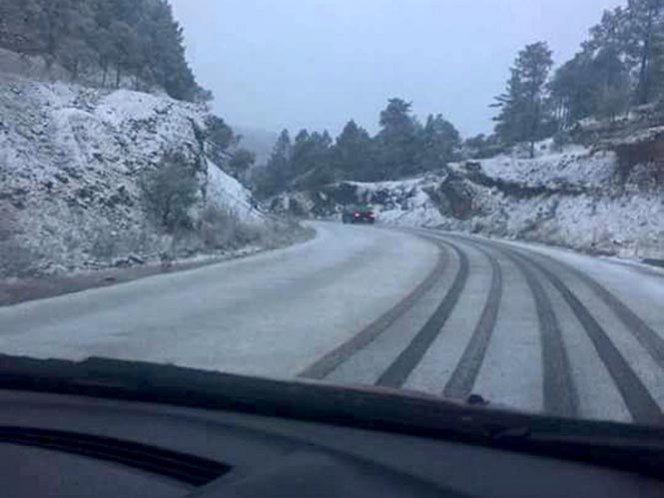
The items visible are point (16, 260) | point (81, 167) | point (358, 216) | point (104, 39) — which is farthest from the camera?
point (358, 216)

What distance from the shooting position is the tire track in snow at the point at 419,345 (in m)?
9.88

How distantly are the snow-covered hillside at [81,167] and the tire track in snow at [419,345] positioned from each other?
762 cm

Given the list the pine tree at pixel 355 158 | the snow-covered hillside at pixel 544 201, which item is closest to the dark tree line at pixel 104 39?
the snow-covered hillside at pixel 544 201

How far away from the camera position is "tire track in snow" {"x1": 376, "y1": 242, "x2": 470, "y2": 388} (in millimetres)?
9875

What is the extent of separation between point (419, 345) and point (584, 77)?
79510 mm

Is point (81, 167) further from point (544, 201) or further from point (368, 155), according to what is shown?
point (368, 155)

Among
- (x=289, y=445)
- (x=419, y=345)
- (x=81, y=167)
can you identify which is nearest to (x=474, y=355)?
(x=419, y=345)

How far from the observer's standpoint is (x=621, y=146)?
53.2 m

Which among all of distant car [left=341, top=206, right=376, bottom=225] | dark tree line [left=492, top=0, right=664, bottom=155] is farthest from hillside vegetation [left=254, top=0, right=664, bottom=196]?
distant car [left=341, top=206, right=376, bottom=225]

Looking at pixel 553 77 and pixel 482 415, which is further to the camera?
pixel 553 77

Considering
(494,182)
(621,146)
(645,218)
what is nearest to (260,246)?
(645,218)

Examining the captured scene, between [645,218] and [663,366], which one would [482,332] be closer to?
[663,366]

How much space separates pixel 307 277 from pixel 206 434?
1716cm

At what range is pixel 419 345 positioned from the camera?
1193 cm
